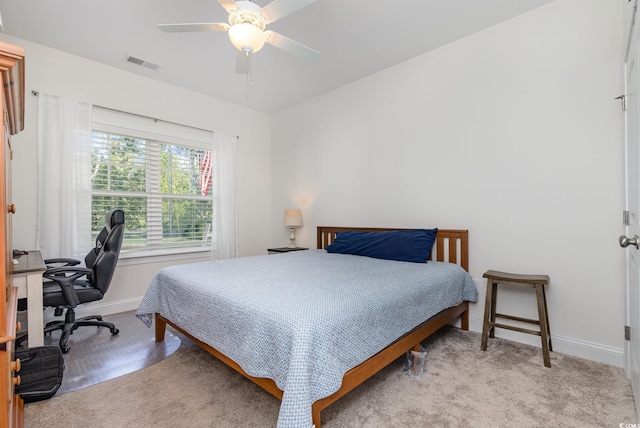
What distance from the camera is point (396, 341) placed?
74.8 inches

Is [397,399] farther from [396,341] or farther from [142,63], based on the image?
[142,63]

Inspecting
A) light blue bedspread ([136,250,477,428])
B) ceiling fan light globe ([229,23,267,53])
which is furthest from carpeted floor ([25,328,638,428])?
ceiling fan light globe ([229,23,267,53])

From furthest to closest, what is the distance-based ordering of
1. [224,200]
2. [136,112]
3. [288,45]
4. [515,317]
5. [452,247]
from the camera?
[224,200] < [136,112] < [452,247] < [515,317] < [288,45]

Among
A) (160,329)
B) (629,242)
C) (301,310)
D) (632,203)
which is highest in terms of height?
(632,203)

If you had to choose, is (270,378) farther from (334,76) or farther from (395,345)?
(334,76)

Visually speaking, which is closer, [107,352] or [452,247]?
[107,352]

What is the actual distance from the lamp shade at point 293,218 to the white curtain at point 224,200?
768 mm

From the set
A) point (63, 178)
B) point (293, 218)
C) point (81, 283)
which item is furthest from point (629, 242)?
point (63, 178)

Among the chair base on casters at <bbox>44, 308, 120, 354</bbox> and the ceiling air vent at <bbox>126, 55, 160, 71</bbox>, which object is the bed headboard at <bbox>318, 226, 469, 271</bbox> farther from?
the ceiling air vent at <bbox>126, 55, 160, 71</bbox>

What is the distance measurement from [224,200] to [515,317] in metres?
3.58

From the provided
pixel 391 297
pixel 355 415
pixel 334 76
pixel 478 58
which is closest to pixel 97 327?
pixel 355 415

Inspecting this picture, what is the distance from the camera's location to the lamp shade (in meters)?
4.38

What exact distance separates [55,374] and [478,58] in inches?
151

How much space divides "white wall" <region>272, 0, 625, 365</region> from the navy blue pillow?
30cm
